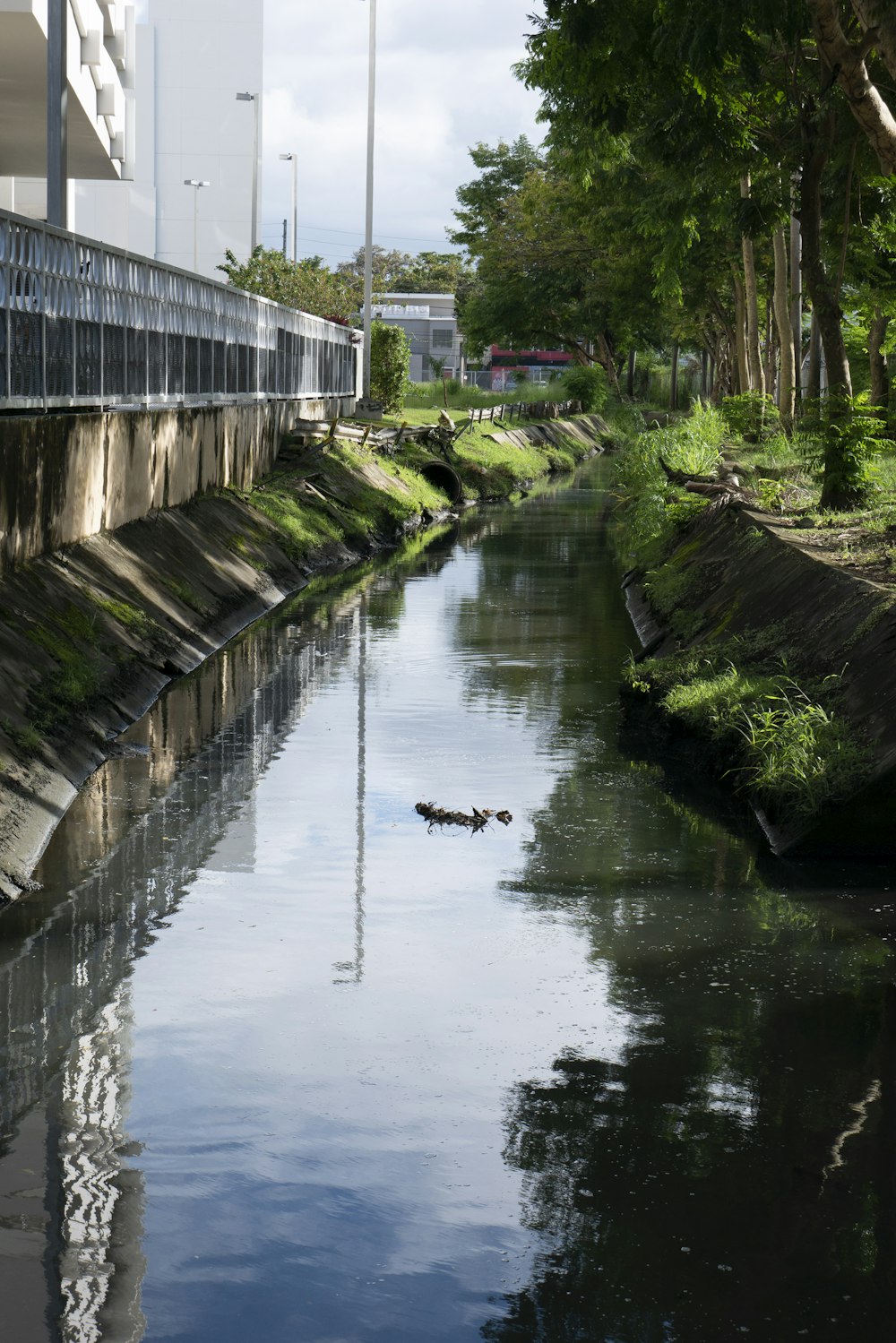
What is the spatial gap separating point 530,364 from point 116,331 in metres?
108

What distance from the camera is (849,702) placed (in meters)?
10.6

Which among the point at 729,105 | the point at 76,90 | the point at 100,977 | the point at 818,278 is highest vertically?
the point at 76,90

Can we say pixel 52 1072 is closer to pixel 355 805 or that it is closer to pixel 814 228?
pixel 355 805

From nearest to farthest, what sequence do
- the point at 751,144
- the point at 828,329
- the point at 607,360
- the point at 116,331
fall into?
the point at 116,331 → the point at 828,329 → the point at 751,144 → the point at 607,360

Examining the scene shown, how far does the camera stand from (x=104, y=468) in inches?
622

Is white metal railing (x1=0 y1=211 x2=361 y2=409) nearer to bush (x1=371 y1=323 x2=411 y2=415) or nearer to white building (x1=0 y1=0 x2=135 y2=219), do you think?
white building (x1=0 y1=0 x2=135 y2=219)

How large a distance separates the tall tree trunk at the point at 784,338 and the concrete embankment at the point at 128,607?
7.59m

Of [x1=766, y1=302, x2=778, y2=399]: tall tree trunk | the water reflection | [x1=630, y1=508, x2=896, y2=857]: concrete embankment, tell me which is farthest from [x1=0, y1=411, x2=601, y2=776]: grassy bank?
[x1=766, y1=302, x2=778, y2=399]: tall tree trunk

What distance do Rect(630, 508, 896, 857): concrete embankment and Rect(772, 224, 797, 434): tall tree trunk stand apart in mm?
11602

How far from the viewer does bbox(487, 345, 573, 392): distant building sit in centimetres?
9312

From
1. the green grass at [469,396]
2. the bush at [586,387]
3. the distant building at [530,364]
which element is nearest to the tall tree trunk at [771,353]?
the green grass at [469,396]

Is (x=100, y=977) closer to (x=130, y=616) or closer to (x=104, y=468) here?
(x=130, y=616)

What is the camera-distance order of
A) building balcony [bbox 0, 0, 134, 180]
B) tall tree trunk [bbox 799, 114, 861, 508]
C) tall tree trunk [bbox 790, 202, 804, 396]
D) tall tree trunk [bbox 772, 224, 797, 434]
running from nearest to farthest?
tall tree trunk [bbox 799, 114, 861, 508], building balcony [bbox 0, 0, 134, 180], tall tree trunk [bbox 772, 224, 797, 434], tall tree trunk [bbox 790, 202, 804, 396]

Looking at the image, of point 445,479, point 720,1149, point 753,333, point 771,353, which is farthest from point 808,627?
point 771,353
